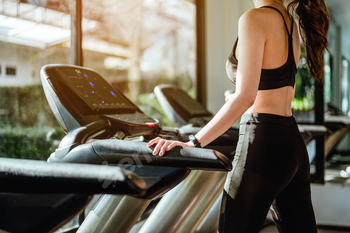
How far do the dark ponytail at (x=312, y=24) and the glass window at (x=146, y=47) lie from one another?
2301 millimetres

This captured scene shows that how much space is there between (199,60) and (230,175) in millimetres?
3087

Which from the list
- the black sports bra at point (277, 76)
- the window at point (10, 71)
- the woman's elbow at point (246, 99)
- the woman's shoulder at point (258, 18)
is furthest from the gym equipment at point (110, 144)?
the window at point (10, 71)

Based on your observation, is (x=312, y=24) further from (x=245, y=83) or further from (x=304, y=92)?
(x=304, y=92)

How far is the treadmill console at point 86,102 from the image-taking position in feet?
3.99

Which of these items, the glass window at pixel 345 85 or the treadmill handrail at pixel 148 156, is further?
the glass window at pixel 345 85

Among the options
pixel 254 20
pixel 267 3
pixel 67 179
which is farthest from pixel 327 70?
pixel 67 179

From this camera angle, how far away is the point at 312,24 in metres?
1.21

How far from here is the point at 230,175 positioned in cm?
107

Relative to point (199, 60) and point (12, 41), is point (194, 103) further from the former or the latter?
point (199, 60)

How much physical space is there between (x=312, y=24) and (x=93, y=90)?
35.8 inches

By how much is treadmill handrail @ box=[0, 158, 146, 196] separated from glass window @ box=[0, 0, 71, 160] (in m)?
1.52

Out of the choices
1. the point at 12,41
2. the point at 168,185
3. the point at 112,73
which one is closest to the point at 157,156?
the point at 168,185

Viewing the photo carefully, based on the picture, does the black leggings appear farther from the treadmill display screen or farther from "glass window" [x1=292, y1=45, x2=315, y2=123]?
"glass window" [x1=292, y1=45, x2=315, y2=123]

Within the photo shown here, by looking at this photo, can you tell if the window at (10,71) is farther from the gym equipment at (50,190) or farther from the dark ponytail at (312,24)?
the dark ponytail at (312,24)
